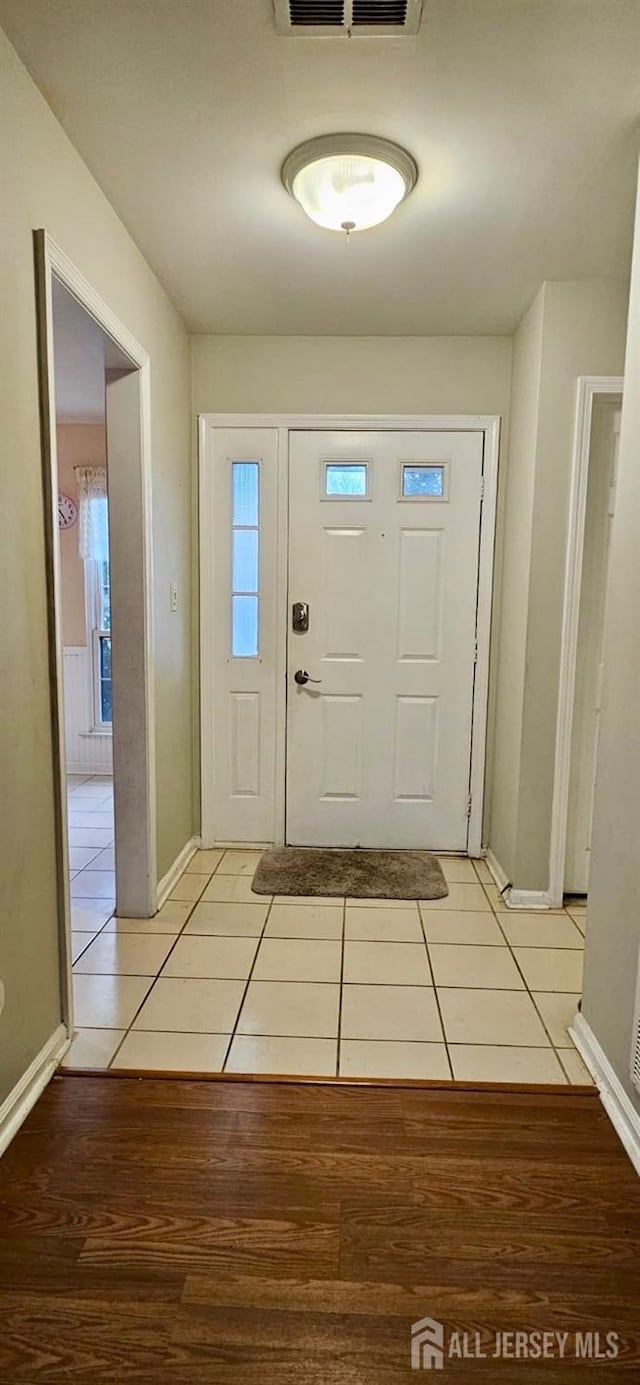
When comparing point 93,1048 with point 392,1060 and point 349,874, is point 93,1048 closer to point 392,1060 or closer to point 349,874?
point 392,1060

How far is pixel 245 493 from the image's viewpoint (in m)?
3.18

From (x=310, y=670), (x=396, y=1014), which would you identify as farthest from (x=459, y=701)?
(x=396, y=1014)

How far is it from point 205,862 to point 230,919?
1.95ft

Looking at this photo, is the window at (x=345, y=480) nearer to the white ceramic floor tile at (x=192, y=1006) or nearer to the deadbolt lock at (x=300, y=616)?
the deadbolt lock at (x=300, y=616)

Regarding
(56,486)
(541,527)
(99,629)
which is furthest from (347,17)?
(99,629)

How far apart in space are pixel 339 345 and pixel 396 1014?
106 inches

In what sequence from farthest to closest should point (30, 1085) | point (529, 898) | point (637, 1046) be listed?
point (529, 898) < point (30, 1085) < point (637, 1046)

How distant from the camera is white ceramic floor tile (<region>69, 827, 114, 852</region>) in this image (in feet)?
11.5

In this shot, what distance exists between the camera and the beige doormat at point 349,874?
290cm

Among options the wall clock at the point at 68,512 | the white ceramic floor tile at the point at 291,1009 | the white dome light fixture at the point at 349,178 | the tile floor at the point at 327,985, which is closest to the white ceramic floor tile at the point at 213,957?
the tile floor at the point at 327,985

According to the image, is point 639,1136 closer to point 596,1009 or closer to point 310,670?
point 596,1009

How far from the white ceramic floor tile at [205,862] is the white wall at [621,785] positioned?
176 cm

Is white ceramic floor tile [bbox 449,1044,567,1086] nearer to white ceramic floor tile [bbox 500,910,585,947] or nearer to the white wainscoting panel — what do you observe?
white ceramic floor tile [bbox 500,910,585,947]

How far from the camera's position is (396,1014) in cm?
204
